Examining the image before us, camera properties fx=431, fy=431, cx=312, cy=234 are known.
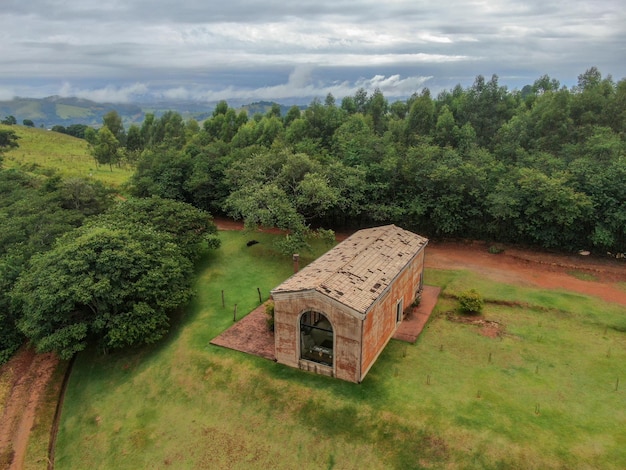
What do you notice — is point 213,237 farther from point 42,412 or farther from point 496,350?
point 496,350

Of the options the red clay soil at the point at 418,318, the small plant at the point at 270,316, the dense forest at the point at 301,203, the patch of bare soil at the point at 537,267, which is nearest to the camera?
the red clay soil at the point at 418,318

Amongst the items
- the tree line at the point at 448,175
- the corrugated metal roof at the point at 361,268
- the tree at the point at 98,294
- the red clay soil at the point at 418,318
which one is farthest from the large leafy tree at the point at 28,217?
the red clay soil at the point at 418,318

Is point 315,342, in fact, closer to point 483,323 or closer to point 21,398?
point 483,323

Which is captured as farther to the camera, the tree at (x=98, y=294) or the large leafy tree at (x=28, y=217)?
the large leafy tree at (x=28, y=217)

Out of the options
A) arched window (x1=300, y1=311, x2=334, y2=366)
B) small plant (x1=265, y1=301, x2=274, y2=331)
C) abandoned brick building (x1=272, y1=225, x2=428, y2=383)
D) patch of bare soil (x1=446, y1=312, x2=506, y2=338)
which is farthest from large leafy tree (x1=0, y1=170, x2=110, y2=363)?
patch of bare soil (x1=446, y1=312, x2=506, y2=338)

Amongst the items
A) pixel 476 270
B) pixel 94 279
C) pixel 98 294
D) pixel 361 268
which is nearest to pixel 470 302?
pixel 476 270

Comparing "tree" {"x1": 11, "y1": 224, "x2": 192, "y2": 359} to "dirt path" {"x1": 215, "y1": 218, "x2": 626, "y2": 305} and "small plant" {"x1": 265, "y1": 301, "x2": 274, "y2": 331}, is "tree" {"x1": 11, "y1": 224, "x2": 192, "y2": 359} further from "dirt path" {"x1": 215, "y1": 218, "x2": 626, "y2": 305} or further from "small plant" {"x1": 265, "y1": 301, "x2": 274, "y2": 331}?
"dirt path" {"x1": 215, "y1": 218, "x2": 626, "y2": 305}

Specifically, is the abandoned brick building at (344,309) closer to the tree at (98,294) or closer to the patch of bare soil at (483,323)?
the patch of bare soil at (483,323)
